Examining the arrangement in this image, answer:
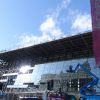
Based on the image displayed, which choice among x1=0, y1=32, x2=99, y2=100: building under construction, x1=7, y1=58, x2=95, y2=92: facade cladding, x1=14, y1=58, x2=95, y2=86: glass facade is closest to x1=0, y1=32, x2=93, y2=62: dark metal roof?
x1=0, y1=32, x2=99, y2=100: building under construction

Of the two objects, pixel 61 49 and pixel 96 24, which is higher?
pixel 61 49

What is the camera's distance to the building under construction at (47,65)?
5144 centimetres

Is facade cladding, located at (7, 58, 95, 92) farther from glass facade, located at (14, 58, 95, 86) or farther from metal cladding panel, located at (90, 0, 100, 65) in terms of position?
metal cladding panel, located at (90, 0, 100, 65)

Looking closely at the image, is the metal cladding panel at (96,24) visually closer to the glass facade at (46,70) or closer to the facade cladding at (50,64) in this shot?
the facade cladding at (50,64)

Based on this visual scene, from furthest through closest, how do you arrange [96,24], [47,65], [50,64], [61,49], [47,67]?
1. [61,49]
2. [47,65]
3. [50,64]
4. [47,67]
5. [96,24]

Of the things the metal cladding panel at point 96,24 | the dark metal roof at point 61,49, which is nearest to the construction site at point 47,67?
the dark metal roof at point 61,49

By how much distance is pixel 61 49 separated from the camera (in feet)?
220

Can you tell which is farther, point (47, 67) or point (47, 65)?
point (47, 65)

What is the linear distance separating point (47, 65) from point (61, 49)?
5.96 m

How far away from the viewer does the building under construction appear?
5144 cm

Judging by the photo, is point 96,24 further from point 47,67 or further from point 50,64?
point 50,64

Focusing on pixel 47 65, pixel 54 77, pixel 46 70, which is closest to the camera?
pixel 54 77

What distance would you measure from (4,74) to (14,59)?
632 centimetres

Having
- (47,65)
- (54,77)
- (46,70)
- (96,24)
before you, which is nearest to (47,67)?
(47,65)
